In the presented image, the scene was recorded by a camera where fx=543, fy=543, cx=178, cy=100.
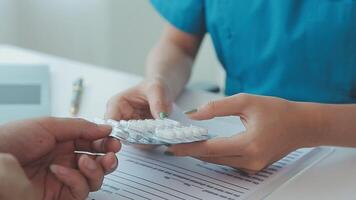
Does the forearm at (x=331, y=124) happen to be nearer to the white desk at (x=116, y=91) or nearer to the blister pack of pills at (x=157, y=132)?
the white desk at (x=116, y=91)

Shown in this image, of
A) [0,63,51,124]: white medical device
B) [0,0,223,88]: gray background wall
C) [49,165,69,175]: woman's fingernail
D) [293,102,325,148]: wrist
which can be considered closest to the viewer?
[49,165,69,175]: woman's fingernail

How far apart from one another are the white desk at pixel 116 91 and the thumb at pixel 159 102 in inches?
5.4

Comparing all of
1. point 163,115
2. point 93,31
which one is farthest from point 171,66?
point 93,31

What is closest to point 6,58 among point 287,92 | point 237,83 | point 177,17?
point 177,17

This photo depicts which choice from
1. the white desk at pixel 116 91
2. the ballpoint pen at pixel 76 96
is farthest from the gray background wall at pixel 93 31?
the ballpoint pen at pixel 76 96

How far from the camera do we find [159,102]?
0.74m

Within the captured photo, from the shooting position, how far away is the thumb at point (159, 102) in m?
0.72

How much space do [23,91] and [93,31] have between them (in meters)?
0.97

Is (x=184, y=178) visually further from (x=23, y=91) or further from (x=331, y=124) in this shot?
(x=23, y=91)

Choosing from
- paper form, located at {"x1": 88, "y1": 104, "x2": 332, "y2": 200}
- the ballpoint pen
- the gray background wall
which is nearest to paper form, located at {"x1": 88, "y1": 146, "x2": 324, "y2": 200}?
paper form, located at {"x1": 88, "y1": 104, "x2": 332, "y2": 200}

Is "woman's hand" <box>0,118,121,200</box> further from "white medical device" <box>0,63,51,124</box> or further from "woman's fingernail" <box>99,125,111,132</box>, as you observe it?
"white medical device" <box>0,63,51,124</box>

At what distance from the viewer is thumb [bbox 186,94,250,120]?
25.9 inches

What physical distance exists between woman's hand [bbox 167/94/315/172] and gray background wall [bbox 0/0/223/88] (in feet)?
3.69

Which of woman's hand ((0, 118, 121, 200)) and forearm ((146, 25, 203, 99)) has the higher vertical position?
forearm ((146, 25, 203, 99))
